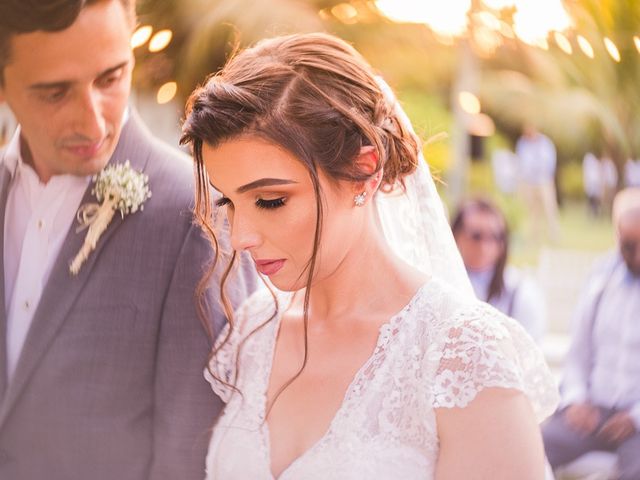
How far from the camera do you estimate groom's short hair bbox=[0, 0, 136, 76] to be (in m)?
1.50

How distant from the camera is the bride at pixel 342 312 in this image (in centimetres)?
129

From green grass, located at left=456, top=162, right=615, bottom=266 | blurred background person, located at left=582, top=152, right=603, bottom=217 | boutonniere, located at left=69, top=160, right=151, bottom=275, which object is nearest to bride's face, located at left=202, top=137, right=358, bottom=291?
boutonniere, located at left=69, top=160, right=151, bottom=275

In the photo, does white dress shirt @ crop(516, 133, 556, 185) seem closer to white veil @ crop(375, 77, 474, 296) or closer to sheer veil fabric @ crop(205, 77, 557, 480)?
white veil @ crop(375, 77, 474, 296)

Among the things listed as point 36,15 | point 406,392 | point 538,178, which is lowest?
point 538,178

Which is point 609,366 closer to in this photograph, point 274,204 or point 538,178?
point 538,178

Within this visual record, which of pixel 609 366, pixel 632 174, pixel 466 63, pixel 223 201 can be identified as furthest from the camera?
pixel 609 366

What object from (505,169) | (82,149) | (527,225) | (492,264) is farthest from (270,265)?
(527,225)

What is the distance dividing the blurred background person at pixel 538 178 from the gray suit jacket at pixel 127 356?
1786mm

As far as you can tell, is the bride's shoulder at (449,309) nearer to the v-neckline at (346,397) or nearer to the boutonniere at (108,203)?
the v-neckline at (346,397)

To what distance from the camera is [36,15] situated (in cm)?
150

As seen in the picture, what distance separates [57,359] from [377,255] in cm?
60

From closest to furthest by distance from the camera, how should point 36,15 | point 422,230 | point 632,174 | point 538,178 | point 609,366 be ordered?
point 36,15, point 422,230, point 632,174, point 609,366, point 538,178

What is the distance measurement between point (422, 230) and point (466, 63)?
0.75 m

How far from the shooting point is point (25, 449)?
1.60 meters
